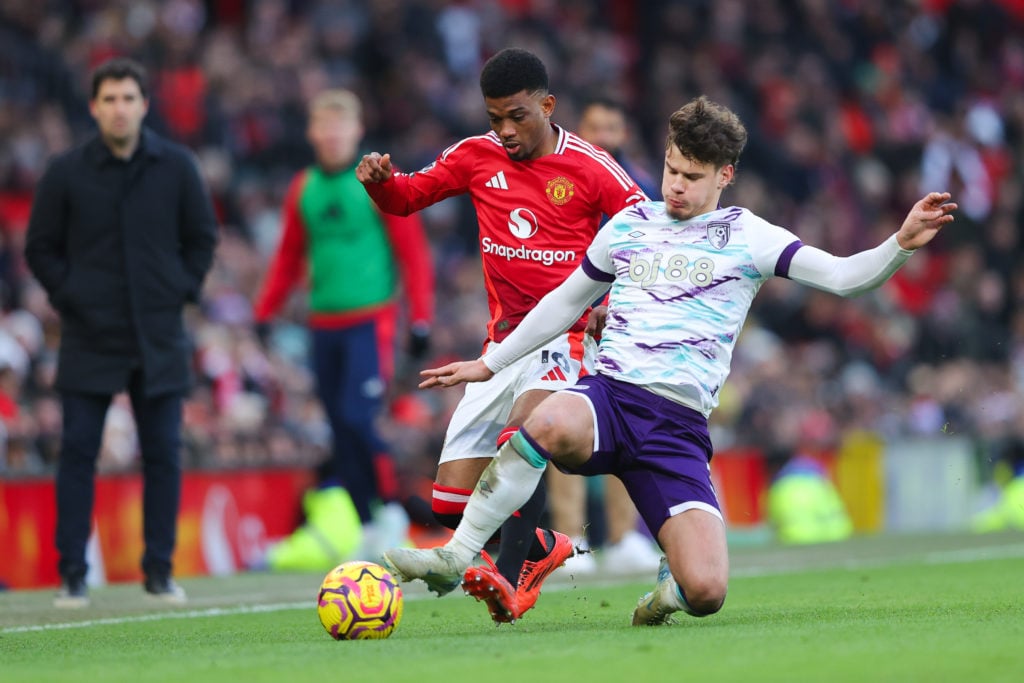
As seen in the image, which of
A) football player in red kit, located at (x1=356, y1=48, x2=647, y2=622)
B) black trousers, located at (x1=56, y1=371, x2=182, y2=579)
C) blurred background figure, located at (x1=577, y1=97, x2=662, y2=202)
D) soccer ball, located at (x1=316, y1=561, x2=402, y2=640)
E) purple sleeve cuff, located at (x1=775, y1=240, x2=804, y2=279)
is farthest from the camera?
blurred background figure, located at (x1=577, y1=97, x2=662, y2=202)

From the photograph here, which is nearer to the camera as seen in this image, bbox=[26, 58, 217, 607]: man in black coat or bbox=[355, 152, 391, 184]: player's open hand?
bbox=[355, 152, 391, 184]: player's open hand

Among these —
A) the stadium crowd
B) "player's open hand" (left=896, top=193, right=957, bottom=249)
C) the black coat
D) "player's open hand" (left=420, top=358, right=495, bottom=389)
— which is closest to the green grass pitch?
"player's open hand" (left=420, top=358, right=495, bottom=389)

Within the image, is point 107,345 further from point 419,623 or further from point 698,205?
point 698,205

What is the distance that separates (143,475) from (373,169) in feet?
8.79

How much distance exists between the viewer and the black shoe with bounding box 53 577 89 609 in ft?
27.4

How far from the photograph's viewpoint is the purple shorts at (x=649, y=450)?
20.7ft

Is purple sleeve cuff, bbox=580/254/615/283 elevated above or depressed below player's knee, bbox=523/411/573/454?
above

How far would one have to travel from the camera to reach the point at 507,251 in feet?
22.9

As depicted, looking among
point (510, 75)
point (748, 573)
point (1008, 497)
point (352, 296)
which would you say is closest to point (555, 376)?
point (510, 75)

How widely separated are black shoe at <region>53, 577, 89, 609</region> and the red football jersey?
2.69 meters

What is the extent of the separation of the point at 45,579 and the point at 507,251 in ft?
18.0

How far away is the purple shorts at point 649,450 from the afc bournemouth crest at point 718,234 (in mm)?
588

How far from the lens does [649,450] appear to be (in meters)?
6.33

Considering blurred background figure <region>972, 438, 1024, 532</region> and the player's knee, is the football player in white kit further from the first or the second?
blurred background figure <region>972, 438, 1024, 532</region>
